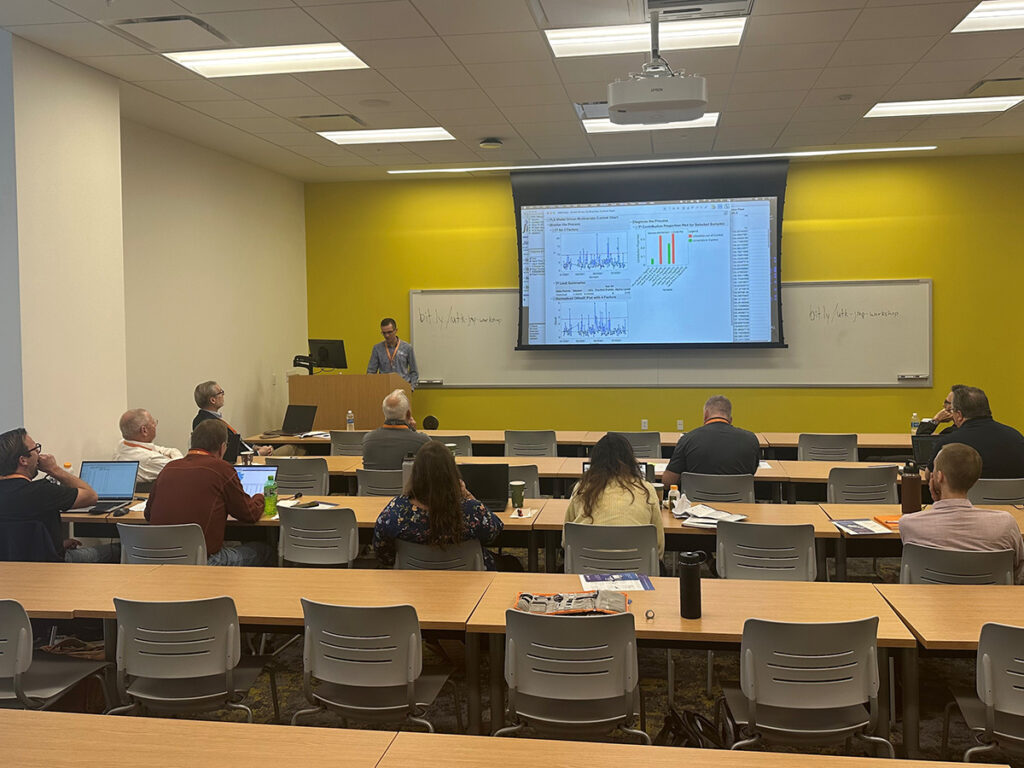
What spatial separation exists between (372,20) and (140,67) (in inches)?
79.4

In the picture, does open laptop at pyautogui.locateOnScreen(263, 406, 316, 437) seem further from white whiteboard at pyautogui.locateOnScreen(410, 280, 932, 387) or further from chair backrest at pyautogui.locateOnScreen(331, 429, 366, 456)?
white whiteboard at pyautogui.locateOnScreen(410, 280, 932, 387)

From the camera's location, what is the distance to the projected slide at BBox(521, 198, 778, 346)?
10.1 m

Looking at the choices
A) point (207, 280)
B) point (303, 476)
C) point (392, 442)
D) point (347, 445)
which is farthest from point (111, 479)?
point (207, 280)

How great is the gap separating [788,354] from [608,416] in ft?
7.44

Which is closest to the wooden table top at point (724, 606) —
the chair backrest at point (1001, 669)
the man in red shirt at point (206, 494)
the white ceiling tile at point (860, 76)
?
the chair backrest at point (1001, 669)

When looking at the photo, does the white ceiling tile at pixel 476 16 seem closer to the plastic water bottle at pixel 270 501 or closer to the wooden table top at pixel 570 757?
the plastic water bottle at pixel 270 501

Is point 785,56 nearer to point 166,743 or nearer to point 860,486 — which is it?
point 860,486

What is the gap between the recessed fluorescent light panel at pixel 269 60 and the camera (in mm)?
6039

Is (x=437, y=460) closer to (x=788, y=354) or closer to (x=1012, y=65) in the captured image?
(x=1012, y=65)

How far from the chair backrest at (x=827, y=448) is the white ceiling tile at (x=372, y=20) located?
4.61m

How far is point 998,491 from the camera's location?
5.27 m

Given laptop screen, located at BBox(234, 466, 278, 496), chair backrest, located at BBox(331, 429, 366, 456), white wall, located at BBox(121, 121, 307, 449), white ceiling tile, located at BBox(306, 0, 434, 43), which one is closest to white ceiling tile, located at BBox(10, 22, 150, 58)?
white ceiling tile, located at BBox(306, 0, 434, 43)

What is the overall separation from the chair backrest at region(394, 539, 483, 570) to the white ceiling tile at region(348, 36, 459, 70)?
3.39m

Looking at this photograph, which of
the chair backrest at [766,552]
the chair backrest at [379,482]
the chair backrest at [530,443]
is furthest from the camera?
the chair backrest at [530,443]
